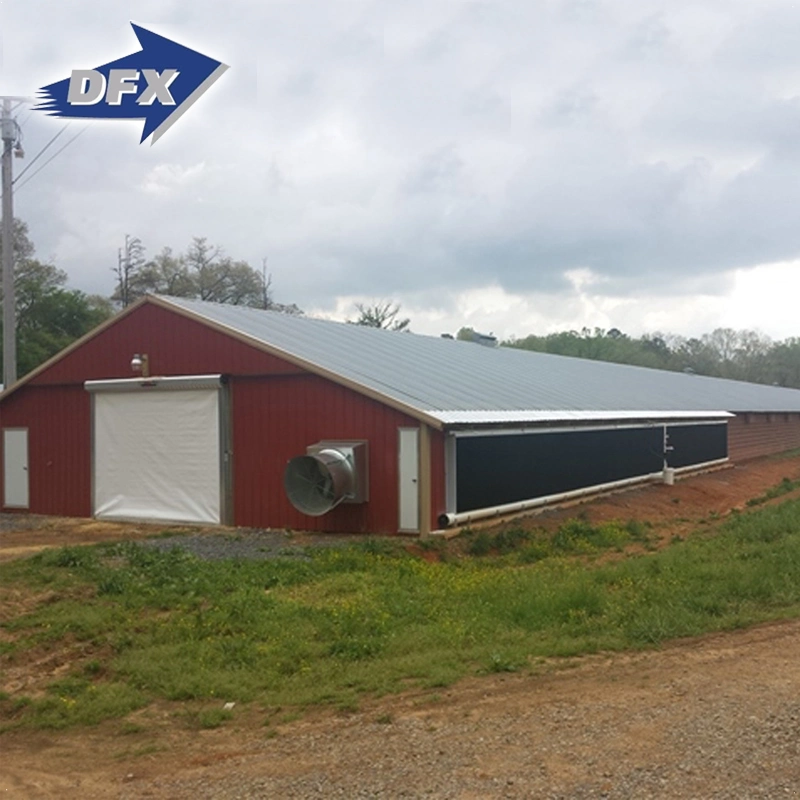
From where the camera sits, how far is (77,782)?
5.71 meters

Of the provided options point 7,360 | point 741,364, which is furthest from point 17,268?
point 741,364

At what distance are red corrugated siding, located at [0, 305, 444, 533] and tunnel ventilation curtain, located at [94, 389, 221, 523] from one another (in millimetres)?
475

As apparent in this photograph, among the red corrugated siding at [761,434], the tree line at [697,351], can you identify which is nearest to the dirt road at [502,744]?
the red corrugated siding at [761,434]

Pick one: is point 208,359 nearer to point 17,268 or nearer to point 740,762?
point 740,762

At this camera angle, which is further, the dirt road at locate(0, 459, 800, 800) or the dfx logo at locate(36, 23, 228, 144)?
the dfx logo at locate(36, 23, 228, 144)

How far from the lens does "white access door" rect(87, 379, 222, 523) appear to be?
17672 millimetres

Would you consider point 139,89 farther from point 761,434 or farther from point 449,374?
point 761,434

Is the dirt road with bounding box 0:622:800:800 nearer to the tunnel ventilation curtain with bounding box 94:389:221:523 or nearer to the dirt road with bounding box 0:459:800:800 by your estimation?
the dirt road with bounding box 0:459:800:800

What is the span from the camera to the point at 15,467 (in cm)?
2092

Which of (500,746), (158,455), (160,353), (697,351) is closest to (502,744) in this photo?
(500,746)

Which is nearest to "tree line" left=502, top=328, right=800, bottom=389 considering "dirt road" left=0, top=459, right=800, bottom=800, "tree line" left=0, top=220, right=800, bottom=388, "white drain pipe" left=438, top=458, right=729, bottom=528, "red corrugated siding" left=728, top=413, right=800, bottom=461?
"tree line" left=0, top=220, right=800, bottom=388

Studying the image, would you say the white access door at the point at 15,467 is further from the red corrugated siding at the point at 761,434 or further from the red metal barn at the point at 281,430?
the red corrugated siding at the point at 761,434

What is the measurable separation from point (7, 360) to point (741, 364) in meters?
90.2

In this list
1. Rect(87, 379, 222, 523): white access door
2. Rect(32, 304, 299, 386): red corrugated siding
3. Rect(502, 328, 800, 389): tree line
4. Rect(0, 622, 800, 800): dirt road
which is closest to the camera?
Rect(0, 622, 800, 800): dirt road
